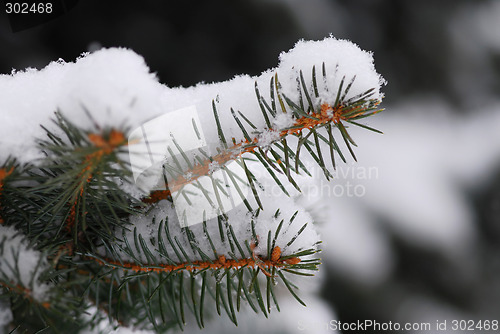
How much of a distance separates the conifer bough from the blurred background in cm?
118

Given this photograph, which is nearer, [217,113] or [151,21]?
[217,113]

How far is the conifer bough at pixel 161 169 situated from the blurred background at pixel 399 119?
1.18m

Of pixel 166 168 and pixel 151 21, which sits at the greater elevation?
pixel 151 21

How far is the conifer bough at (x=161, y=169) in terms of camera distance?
34cm

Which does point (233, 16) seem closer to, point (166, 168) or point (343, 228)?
point (343, 228)

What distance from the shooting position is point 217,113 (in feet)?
1.48

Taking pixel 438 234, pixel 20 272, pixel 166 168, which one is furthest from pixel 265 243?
pixel 438 234

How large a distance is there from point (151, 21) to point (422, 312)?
1.69 metres

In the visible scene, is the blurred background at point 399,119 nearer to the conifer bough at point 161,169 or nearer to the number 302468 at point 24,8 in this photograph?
the number 302468 at point 24,8

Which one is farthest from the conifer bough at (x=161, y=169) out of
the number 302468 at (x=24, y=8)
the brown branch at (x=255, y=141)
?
the number 302468 at (x=24, y=8)

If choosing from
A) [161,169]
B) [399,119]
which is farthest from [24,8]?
[399,119]

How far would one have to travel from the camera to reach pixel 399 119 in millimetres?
1887

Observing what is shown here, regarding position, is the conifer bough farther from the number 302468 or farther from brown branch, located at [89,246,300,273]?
the number 302468

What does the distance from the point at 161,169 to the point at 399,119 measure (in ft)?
5.45
